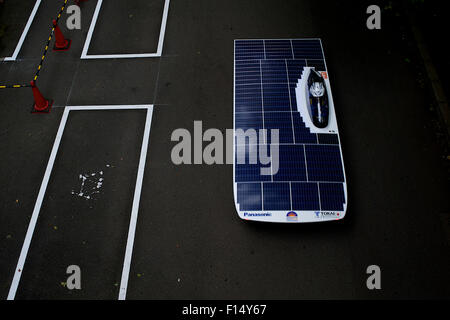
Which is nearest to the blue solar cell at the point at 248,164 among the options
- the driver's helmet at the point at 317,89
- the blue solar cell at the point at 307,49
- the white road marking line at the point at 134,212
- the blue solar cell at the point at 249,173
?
the blue solar cell at the point at 249,173

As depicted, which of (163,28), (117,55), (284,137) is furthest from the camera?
(163,28)

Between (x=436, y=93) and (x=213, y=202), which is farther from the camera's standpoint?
(x=436, y=93)

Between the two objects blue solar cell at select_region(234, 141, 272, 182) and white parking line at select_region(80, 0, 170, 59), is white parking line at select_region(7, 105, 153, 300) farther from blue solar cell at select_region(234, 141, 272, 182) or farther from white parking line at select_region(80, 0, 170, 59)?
blue solar cell at select_region(234, 141, 272, 182)

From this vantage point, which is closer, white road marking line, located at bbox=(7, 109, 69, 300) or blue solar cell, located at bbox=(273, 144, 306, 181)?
white road marking line, located at bbox=(7, 109, 69, 300)

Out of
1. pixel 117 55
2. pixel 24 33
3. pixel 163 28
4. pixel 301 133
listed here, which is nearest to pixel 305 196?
A: pixel 301 133

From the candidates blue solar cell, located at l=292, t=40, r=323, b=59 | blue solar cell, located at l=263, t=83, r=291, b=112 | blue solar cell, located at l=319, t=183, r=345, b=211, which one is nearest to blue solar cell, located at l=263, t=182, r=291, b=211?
blue solar cell, located at l=319, t=183, r=345, b=211

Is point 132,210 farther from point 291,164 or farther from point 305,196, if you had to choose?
point 305,196

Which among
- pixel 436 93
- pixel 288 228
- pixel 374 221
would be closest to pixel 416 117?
pixel 436 93
